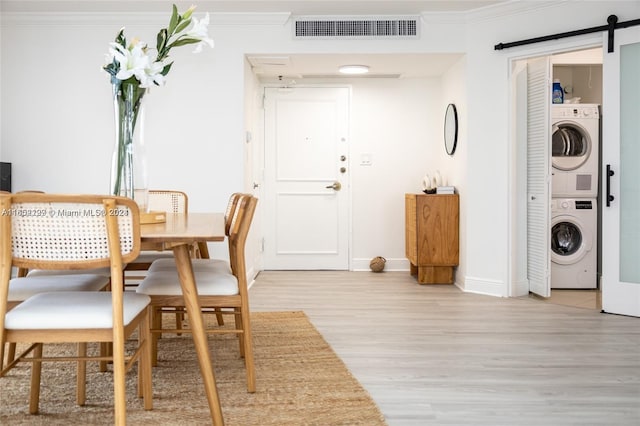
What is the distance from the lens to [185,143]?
4.51 metres

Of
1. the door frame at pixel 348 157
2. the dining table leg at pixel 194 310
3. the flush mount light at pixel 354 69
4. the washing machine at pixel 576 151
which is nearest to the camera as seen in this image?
the dining table leg at pixel 194 310

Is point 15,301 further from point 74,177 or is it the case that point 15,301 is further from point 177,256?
point 74,177

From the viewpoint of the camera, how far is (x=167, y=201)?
3.45 meters

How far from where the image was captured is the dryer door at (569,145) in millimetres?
4750

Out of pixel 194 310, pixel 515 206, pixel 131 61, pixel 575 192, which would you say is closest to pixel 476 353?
pixel 194 310

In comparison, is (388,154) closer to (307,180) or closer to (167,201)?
A: (307,180)

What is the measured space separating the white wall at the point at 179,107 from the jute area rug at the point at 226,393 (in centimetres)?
194

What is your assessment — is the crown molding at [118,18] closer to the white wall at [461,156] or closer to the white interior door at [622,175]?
the white wall at [461,156]

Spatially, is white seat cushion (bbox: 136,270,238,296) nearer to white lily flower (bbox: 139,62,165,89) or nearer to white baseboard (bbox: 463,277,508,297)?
white lily flower (bbox: 139,62,165,89)

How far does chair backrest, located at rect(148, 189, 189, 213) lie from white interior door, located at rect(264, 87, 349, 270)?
7.57ft

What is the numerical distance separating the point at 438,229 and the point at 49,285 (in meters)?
3.43

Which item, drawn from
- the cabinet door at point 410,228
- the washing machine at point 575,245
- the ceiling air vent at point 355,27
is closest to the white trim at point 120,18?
the ceiling air vent at point 355,27

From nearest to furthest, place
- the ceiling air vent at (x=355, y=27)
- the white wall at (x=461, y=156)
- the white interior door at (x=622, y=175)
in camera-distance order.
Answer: the white interior door at (x=622, y=175) < the ceiling air vent at (x=355, y=27) < the white wall at (x=461, y=156)

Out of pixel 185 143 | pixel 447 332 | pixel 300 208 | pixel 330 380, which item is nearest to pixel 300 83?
pixel 300 208
